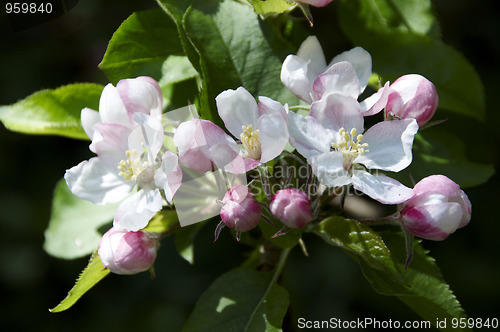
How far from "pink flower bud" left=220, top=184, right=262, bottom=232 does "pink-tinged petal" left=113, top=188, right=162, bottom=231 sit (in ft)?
0.55

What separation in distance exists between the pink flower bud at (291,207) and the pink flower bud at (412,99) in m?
0.28

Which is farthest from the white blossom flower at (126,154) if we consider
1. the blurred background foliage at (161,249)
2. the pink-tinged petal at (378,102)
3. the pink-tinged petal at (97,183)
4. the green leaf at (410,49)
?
the blurred background foliage at (161,249)

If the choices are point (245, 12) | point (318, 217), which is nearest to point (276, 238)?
point (318, 217)

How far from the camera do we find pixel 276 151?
121cm

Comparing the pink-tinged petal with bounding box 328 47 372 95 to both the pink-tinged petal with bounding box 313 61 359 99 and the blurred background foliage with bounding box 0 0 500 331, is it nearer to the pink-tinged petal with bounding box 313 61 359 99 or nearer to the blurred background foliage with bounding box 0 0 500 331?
the pink-tinged petal with bounding box 313 61 359 99

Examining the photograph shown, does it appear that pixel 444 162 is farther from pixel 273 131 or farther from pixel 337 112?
pixel 273 131

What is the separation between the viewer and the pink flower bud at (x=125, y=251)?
1.28 m

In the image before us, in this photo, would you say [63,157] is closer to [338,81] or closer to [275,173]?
[275,173]

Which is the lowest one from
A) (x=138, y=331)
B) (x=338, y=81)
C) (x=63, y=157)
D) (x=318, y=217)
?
(x=138, y=331)

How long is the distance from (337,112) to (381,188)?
194 millimetres

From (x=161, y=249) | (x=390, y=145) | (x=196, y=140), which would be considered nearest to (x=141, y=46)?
(x=196, y=140)

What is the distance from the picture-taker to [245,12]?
1400 millimetres

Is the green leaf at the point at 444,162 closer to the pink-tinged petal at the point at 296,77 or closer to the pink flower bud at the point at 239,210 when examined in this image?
the pink-tinged petal at the point at 296,77

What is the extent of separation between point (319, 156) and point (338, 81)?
0.20 meters
